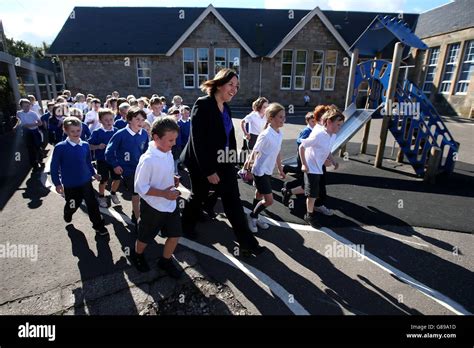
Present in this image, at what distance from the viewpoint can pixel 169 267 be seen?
3.42m

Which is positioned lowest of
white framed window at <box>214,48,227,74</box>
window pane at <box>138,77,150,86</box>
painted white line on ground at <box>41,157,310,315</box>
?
painted white line on ground at <box>41,157,310,315</box>

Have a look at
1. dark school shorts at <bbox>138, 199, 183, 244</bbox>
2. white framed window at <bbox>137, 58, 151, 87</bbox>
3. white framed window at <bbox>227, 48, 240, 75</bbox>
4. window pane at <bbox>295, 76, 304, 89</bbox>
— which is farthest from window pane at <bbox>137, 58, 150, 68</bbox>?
dark school shorts at <bbox>138, 199, 183, 244</bbox>

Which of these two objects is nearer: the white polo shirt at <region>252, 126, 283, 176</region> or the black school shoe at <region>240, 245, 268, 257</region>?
the black school shoe at <region>240, 245, 268, 257</region>

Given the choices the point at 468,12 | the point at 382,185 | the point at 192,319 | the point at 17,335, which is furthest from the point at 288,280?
the point at 468,12

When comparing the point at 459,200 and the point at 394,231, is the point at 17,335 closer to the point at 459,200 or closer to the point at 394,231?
the point at 394,231

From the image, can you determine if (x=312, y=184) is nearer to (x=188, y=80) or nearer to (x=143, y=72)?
(x=188, y=80)

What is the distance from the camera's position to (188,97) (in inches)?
944

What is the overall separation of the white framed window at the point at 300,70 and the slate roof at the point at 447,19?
1022cm

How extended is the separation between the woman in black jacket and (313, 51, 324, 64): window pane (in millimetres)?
23272

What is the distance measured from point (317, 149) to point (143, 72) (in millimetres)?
22672

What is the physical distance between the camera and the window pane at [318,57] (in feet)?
79.0

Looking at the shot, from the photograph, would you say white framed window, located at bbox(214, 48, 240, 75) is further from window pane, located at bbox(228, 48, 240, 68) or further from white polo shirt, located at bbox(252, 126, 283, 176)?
white polo shirt, located at bbox(252, 126, 283, 176)

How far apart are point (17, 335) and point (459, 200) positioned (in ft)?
24.3

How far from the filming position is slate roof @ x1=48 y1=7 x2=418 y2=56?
23.2 metres
